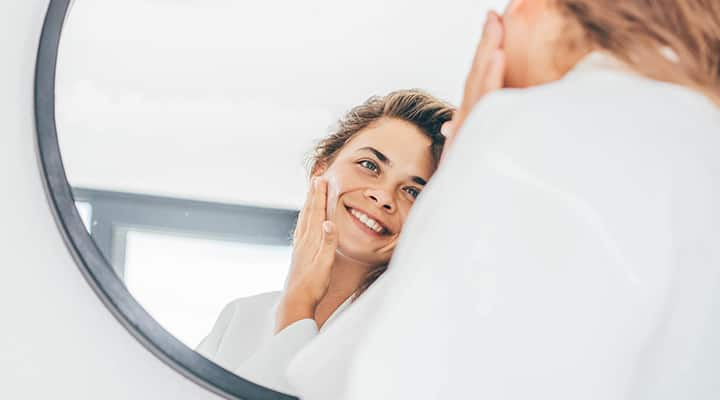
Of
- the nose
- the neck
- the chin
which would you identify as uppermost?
the nose

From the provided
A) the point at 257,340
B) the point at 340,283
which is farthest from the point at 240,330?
the point at 340,283

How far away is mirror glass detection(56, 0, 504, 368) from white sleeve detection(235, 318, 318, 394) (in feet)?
0.20

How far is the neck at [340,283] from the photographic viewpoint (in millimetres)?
1078

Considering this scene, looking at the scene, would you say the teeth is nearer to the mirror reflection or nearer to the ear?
the mirror reflection

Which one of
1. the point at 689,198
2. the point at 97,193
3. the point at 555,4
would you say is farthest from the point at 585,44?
the point at 97,193

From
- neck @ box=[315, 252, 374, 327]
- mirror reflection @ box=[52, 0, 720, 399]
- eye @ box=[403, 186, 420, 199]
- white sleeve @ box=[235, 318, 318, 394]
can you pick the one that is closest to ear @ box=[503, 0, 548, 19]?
mirror reflection @ box=[52, 0, 720, 399]

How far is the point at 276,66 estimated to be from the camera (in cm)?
110

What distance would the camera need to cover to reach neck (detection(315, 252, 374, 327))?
3.54ft

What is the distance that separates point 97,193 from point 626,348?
0.61 metres

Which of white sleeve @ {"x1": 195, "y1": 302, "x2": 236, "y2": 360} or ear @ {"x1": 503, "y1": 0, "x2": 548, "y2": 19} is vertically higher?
ear @ {"x1": 503, "y1": 0, "x2": 548, "y2": 19}

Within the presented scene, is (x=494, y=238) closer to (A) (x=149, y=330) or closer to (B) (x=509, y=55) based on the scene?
(B) (x=509, y=55)

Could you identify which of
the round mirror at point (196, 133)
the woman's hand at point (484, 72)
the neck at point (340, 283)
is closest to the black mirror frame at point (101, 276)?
the round mirror at point (196, 133)

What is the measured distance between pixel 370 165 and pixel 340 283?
15 centimetres

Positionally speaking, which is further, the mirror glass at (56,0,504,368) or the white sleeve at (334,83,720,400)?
the mirror glass at (56,0,504,368)
